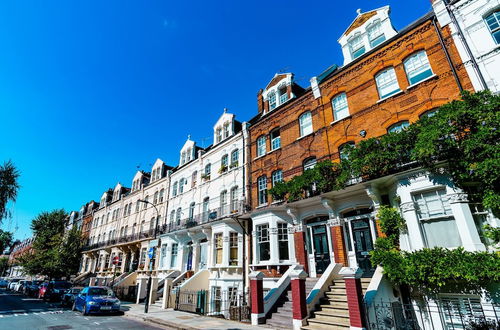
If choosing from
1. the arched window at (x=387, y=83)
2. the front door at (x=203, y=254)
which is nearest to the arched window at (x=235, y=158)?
the front door at (x=203, y=254)

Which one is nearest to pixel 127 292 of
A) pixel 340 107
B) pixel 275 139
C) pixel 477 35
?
pixel 275 139

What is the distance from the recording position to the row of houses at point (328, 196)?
32.0 feet

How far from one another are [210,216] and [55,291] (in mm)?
15978

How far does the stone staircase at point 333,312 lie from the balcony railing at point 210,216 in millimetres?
8476

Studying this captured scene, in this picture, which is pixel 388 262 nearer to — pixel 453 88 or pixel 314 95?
pixel 453 88

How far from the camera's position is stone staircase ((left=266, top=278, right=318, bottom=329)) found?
10.1m

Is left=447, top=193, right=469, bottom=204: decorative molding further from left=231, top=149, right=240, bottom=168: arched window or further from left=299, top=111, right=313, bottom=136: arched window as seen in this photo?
left=231, top=149, right=240, bottom=168: arched window

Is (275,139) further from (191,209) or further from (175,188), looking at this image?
(175,188)

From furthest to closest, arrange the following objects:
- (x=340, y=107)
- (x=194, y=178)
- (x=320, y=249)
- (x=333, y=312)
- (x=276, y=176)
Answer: (x=194, y=178)
(x=276, y=176)
(x=340, y=107)
(x=320, y=249)
(x=333, y=312)

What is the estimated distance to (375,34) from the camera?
1491 cm

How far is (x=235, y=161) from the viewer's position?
20.8 m

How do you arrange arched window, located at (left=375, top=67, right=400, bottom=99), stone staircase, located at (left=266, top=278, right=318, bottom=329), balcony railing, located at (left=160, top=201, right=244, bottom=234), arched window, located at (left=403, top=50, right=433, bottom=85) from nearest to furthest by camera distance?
stone staircase, located at (left=266, top=278, right=318, bottom=329) → arched window, located at (left=403, top=50, right=433, bottom=85) → arched window, located at (left=375, top=67, right=400, bottom=99) → balcony railing, located at (left=160, top=201, right=244, bottom=234)

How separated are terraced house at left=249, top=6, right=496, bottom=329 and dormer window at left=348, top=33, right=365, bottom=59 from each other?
2.6 inches

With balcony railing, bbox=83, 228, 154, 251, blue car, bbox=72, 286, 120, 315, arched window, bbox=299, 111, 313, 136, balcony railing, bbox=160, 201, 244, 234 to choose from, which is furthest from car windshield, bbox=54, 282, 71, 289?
arched window, bbox=299, 111, 313, 136
